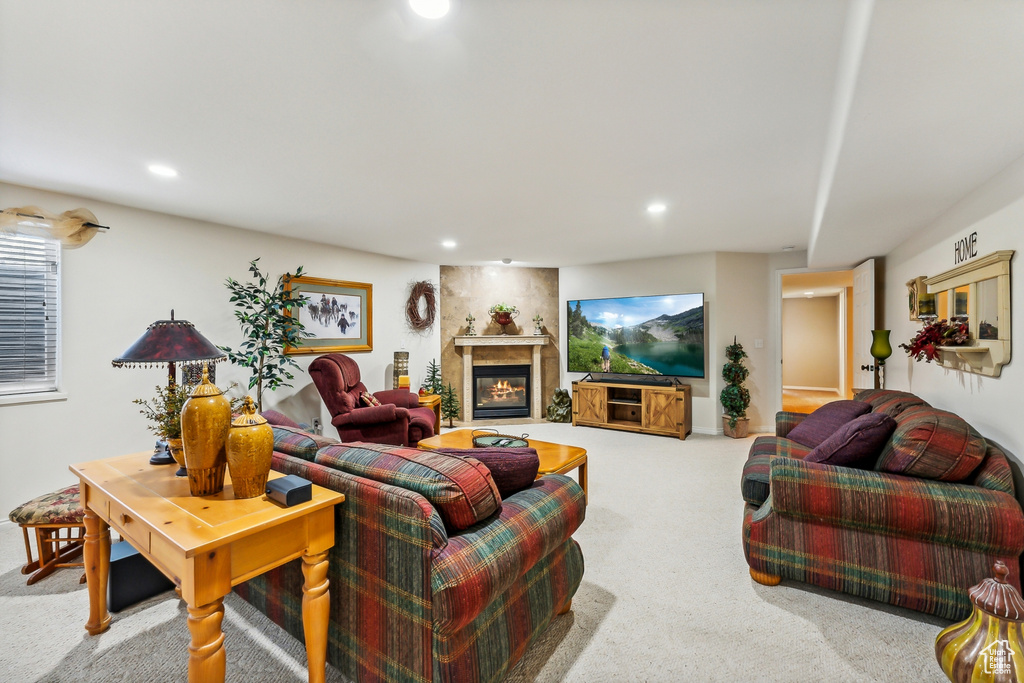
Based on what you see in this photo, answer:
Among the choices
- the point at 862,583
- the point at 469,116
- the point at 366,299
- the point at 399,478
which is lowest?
the point at 862,583

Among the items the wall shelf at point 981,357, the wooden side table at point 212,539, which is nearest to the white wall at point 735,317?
the wall shelf at point 981,357

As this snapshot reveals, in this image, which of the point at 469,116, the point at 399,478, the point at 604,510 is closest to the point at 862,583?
the point at 604,510

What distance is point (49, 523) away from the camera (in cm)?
222

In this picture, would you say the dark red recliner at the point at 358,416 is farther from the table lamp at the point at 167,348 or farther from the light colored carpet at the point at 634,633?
the table lamp at the point at 167,348

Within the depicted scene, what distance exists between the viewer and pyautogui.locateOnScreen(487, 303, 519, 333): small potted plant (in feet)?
21.2

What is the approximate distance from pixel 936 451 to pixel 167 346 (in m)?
3.42

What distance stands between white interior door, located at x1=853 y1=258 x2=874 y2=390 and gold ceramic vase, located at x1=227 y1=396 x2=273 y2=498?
5095mm

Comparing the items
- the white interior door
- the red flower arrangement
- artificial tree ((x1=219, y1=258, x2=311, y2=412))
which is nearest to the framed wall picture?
artificial tree ((x1=219, y1=258, x2=311, y2=412))

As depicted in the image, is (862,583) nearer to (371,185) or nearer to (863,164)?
(863,164)

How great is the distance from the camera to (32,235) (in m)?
2.84

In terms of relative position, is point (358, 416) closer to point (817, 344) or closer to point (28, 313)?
point (28, 313)

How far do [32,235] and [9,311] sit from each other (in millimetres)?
549

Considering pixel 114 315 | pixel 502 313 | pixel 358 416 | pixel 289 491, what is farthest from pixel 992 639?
pixel 502 313

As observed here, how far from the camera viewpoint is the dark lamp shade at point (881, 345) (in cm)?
383
